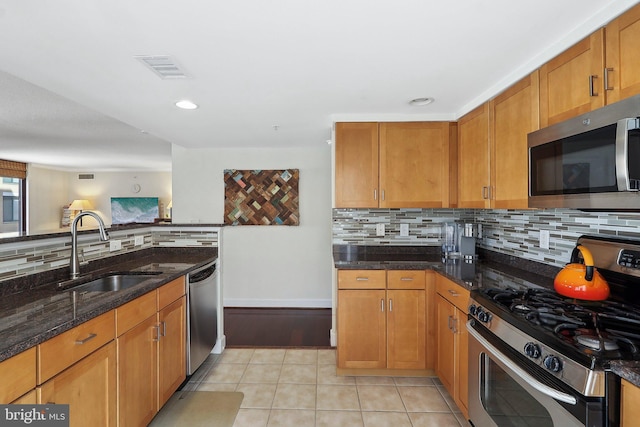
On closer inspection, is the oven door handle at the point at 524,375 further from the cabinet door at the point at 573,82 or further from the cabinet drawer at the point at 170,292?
the cabinet drawer at the point at 170,292

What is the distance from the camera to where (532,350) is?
1.19 metres

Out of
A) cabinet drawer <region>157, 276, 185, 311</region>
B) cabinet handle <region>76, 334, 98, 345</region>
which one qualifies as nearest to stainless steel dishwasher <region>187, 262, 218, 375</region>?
cabinet drawer <region>157, 276, 185, 311</region>

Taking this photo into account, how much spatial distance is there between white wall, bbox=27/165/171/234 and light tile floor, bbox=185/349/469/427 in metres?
5.70

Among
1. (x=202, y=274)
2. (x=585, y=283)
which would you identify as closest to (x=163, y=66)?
(x=202, y=274)

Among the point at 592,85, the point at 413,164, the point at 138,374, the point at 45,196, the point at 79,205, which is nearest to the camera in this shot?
the point at 592,85

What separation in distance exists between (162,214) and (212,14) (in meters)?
6.85

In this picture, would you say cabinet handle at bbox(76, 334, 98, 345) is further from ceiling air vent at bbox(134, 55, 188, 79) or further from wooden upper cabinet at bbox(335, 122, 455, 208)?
wooden upper cabinet at bbox(335, 122, 455, 208)

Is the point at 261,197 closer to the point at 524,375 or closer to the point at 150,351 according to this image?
the point at 150,351

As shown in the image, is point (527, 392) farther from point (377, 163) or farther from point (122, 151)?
point (122, 151)

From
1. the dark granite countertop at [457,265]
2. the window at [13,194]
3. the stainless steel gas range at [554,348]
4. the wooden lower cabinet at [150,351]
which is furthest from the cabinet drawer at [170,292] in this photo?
the window at [13,194]

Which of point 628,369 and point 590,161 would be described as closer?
point 628,369

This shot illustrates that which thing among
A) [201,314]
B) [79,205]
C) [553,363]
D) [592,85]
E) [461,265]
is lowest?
[201,314]

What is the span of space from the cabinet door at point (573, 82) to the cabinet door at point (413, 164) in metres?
0.97

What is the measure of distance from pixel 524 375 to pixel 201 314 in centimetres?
215
